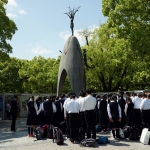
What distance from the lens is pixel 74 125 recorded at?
10.2 metres

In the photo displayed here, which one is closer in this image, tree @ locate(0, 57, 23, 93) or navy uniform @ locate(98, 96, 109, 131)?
navy uniform @ locate(98, 96, 109, 131)

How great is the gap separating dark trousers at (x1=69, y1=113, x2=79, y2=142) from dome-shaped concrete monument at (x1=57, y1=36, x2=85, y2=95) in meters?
8.59

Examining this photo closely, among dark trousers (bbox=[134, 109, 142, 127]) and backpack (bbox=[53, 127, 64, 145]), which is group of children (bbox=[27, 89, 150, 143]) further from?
backpack (bbox=[53, 127, 64, 145])

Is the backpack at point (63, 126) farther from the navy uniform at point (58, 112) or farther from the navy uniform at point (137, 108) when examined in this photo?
the navy uniform at point (137, 108)

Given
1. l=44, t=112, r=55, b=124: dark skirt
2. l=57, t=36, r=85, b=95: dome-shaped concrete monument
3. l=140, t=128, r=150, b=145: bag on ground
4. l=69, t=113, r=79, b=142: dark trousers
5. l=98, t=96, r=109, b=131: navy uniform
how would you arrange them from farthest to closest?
l=57, t=36, r=85, b=95: dome-shaped concrete monument, l=98, t=96, r=109, b=131: navy uniform, l=44, t=112, r=55, b=124: dark skirt, l=69, t=113, r=79, b=142: dark trousers, l=140, t=128, r=150, b=145: bag on ground

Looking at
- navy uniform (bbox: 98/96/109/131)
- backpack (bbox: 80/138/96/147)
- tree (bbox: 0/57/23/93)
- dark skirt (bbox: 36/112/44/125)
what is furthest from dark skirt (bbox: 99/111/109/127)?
tree (bbox: 0/57/23/93)

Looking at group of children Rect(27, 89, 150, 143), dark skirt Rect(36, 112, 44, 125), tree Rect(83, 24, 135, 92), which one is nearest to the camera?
group of children Rect(27, 89, 150, 143)

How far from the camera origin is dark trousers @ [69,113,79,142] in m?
10.1

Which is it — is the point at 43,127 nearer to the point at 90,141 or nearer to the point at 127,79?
the point at 90,141

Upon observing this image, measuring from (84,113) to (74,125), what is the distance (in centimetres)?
66

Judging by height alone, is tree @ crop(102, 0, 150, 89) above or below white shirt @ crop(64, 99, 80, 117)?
above

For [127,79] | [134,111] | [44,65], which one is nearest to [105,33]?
[127,79]

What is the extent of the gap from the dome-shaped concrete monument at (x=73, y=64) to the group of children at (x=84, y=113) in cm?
567

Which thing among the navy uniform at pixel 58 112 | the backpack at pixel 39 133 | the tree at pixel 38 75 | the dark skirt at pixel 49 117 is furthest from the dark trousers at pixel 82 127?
the tree at pixel 38 75
